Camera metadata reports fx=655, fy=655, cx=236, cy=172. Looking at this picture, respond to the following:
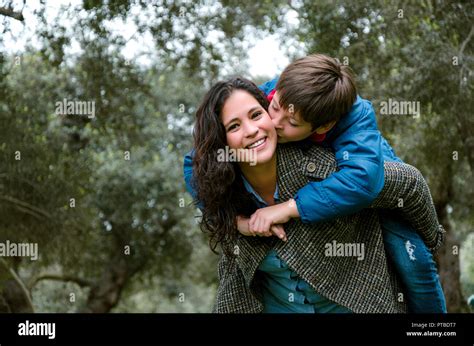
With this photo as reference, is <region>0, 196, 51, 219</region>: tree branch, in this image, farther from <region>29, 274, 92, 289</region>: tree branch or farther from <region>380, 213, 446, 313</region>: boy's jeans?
<region>380, 213, 446, 313</region>: boy's jeans

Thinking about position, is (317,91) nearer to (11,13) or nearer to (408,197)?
(408,197)

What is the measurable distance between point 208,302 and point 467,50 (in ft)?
27.2

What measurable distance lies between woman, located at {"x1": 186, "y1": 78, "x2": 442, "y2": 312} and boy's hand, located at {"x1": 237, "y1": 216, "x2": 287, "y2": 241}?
0.03 metres

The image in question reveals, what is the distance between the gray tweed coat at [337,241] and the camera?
8.95 ft

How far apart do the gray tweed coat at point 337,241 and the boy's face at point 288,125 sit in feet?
0.22

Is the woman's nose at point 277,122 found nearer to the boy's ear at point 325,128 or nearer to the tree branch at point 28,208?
the boy's ear at point 325,128

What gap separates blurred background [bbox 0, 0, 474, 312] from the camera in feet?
23.3

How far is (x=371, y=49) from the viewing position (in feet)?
23.9

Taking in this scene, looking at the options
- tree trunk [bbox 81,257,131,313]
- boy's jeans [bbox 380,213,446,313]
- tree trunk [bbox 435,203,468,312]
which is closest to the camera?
boy's jeans [bbox 380,213,446,313]
